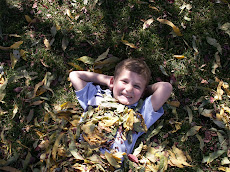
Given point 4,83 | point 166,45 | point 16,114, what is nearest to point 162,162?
point 166,45

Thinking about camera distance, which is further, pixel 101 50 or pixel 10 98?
pixel 101 50

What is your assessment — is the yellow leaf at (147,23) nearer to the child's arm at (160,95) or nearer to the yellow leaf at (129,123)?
the child's arm at (160,95)

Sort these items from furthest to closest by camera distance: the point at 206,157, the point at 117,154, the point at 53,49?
the point at 53,49, the point at 206,157, the point at 117,154

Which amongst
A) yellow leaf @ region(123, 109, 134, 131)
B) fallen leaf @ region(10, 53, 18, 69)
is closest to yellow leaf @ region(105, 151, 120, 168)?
yellow leaf @ region(123, 109, 134, 131)

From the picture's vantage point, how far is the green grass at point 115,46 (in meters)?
3.43

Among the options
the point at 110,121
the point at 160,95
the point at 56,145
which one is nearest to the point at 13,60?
the point at 56,145

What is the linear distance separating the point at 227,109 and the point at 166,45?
1.22 m

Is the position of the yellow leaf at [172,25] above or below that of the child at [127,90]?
above

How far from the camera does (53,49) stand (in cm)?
362

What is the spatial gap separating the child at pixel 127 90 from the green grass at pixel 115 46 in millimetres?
266

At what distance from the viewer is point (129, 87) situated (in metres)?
3.03

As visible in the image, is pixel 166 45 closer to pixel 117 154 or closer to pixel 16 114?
pixel 117 154

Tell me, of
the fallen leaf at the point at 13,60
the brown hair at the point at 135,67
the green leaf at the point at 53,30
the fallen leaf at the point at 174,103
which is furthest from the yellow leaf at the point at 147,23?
the fallen leaf at the point at 13,60

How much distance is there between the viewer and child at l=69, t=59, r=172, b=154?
3.08m
